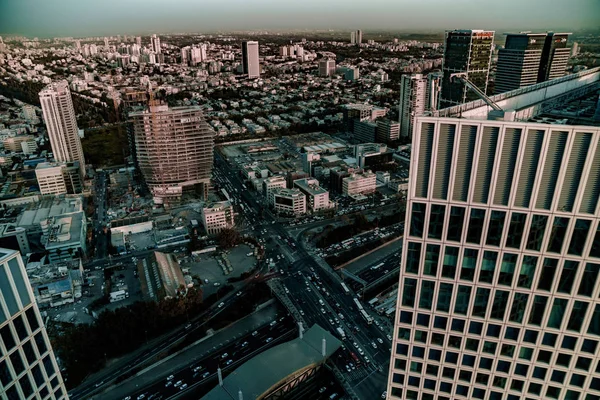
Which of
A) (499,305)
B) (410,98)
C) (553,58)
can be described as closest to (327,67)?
(410,98)

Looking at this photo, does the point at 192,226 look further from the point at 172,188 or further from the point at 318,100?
the point at 318,100

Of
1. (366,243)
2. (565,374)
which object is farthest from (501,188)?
(366,243)

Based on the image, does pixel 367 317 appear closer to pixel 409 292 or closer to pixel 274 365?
pixel 274 365

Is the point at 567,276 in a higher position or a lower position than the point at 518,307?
higher

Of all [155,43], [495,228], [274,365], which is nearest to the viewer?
[495,228]

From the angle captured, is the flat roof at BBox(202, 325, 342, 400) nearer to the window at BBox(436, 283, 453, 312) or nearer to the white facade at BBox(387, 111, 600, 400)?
the white facade at BBox(387, 111, 600, 400)

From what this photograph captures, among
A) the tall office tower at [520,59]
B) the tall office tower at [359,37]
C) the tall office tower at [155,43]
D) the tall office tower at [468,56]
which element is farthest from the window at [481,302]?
the tall office tower at [359,37]

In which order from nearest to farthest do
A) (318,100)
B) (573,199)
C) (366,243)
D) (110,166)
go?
(573,199) < (366,243) < (110,166) < (318,100)
